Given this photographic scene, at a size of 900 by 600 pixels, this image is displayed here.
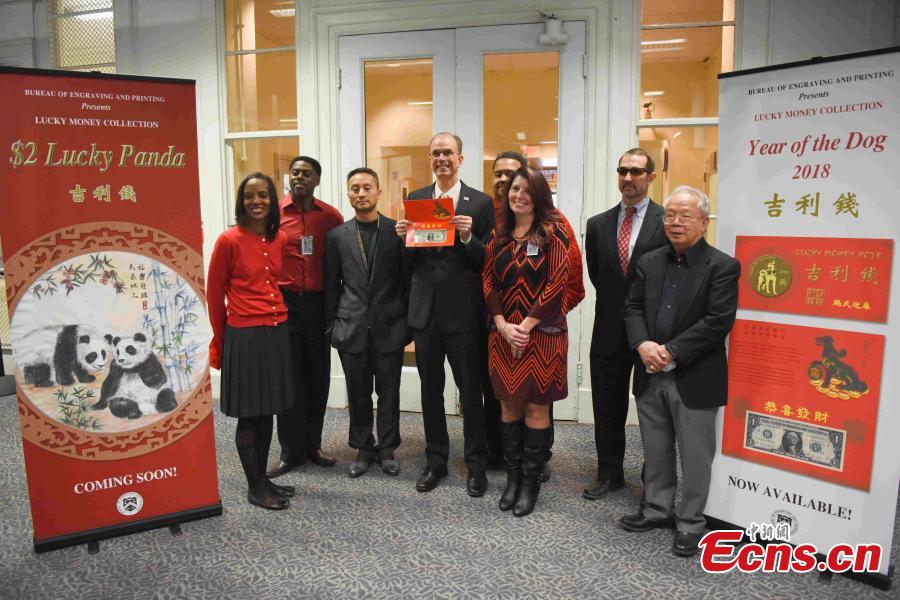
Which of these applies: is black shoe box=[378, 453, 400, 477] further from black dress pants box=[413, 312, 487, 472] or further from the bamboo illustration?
the bamboo illustration

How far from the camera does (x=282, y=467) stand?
10.7ft

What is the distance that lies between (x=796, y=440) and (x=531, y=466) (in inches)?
43.4

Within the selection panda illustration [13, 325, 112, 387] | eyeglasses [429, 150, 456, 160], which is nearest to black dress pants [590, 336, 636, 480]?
eyeglasses [429, 150, 456, 160]

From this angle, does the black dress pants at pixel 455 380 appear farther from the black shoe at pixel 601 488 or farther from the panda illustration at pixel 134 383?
the panda illustration at pixel 134 383

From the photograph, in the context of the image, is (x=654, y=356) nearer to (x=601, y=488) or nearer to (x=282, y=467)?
(x=601, y=488)

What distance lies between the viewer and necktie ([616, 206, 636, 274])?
109 inches

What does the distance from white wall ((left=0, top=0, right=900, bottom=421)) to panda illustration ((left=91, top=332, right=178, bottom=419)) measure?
6.94ft

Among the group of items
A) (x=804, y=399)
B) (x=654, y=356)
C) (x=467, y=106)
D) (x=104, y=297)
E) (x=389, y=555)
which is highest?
(x=467, y=106)

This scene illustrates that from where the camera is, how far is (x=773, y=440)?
7.81 ft

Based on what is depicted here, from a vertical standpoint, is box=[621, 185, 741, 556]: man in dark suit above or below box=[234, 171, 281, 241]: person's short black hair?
below

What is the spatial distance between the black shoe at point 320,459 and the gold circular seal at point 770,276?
2348 millimetres

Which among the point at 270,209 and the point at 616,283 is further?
the point at 616,283

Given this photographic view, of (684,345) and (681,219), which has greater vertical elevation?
(681,219)

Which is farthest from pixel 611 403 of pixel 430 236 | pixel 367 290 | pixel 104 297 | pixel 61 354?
pixel 61 354
